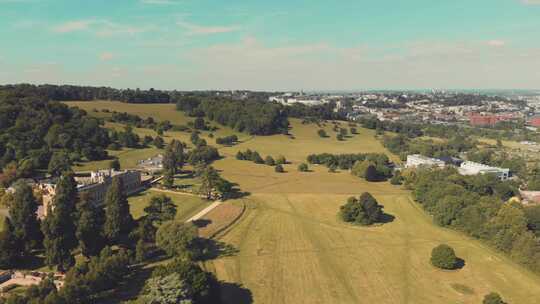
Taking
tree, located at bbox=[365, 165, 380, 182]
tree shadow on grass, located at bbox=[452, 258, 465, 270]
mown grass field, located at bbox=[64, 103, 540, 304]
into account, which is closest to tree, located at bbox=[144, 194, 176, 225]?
mown grass field, located at bbox=[64, 103, 540, 304]

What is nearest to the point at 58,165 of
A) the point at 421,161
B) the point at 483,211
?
the point at 483,211

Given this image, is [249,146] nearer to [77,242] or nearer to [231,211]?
[231,211]

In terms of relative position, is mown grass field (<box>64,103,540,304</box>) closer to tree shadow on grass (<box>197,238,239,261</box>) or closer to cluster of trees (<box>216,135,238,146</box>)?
tree shadow on grass (<box>197,238,239,261</box>)

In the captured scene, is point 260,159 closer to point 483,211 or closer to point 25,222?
point 483,211

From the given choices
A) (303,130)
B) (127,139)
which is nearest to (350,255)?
(127,139)

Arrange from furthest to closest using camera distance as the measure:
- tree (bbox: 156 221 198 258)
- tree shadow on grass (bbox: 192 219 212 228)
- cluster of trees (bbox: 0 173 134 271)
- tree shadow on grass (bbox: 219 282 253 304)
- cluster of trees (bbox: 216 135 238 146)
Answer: cluster of trees (bbox: 216 135 238 146) → tree shadow on grass (bbox: 192 219 212 228) → tree (bbox: 156 221 198 258) → cluster of trees (bbox: 0 173 134 271) → tree shadow on grass (bbox: 219 282 253 304)

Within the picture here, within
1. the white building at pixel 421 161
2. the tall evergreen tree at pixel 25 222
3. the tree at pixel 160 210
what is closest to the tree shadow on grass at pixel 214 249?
the tree at pixel 160 210

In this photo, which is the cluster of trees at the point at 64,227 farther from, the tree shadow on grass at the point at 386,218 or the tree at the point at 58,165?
the tree shadow on grass at the point at 386,218
